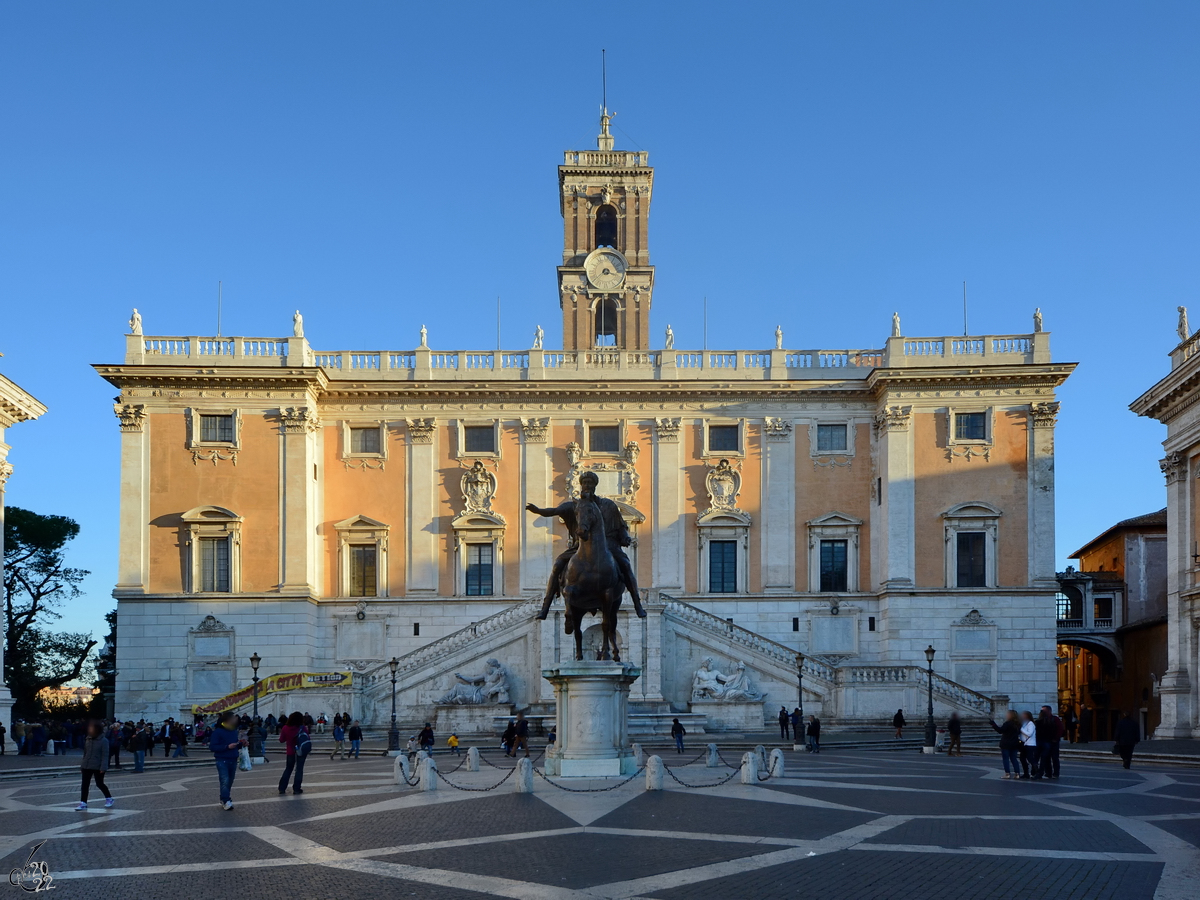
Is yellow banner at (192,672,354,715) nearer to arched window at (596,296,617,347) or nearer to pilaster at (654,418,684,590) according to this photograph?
pilaster at (654,418,684,590)

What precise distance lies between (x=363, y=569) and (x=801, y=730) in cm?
2035

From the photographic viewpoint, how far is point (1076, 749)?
118 ft

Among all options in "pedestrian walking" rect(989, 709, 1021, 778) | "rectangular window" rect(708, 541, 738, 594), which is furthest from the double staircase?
"pedestrian walking" rect(989, 709, 1021, 778)

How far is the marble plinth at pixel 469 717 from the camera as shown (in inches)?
1750

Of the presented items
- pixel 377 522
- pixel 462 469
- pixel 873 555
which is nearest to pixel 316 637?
pixel 377 522

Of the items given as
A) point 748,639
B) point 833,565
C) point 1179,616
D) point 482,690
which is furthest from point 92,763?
point 833,565

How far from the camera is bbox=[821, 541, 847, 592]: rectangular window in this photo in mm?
51312

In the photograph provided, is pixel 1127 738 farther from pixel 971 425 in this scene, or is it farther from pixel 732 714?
pixel 971 425

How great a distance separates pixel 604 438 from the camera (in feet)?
172

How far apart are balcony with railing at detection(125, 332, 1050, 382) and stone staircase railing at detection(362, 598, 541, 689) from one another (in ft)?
33.3

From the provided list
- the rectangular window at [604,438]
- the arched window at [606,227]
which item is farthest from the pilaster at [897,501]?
the arched window at [606,227]

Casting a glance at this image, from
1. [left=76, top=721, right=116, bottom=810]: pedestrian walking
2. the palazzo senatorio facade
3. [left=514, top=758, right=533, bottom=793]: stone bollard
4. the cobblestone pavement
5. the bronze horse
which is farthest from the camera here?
the palazzo senatorio facade

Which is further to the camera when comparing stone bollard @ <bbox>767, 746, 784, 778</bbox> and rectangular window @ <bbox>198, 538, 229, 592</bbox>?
rectangular window @ <bbox>198, 538, 229, 592</bbox>

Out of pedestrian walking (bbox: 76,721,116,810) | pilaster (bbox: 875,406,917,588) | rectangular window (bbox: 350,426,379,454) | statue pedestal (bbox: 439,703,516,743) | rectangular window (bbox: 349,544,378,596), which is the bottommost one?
statue pedestal (bbox: 439,703,516,743)
